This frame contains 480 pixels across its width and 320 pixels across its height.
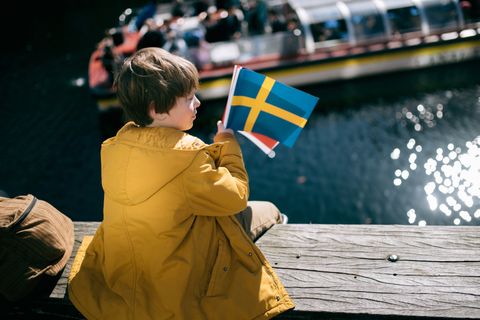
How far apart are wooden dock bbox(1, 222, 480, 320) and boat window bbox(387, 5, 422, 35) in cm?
908

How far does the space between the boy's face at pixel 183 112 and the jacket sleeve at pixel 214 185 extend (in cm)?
19

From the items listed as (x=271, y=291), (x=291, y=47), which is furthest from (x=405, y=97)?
(x=271, y=291)

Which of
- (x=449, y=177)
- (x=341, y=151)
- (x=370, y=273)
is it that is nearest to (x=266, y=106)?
(x=370, y=273)

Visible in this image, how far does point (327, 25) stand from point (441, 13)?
2695 millimetres

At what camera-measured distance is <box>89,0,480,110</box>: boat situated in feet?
35.9

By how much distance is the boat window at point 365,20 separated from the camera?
36.0 feet

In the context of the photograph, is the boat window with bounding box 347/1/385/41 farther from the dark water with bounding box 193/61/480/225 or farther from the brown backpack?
the brown backpack

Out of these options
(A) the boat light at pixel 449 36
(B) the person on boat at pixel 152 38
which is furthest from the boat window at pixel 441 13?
(B) the person on boat at pixel 152 38

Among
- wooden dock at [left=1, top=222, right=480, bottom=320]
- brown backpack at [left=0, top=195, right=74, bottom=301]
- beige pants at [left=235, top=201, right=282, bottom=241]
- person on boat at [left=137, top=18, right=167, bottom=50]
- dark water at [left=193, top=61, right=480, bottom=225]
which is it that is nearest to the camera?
wooden dock at [left=1, top=222, right=480, bottom=320]

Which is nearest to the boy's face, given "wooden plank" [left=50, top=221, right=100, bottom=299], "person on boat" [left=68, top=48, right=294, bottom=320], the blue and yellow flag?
"person on boat" [left=68, top=48, right=294, bottom=320]

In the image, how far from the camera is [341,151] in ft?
31.6

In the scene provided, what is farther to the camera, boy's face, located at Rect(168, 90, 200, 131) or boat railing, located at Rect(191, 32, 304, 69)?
boat railing, located at Rect(191, 32, 304, 69)

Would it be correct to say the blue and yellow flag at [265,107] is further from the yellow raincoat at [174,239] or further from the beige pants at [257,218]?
the beige pants at [257,218]

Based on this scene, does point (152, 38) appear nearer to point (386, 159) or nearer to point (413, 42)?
point (386, 159)
